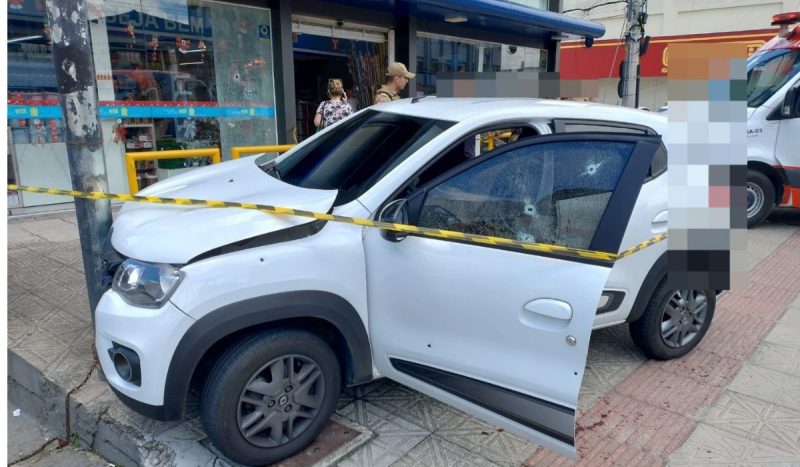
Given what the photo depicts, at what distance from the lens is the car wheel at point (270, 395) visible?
248 centimetres

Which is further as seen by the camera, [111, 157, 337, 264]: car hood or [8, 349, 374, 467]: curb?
[8, 349, 374, 467]: curb

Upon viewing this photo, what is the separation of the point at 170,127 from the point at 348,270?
672cm

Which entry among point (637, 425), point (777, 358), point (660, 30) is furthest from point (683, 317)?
point (660, 30)

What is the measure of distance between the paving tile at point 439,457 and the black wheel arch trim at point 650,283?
143 centimetres

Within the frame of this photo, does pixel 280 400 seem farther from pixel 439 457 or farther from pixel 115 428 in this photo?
pixel 115 428

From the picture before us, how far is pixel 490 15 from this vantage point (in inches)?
409

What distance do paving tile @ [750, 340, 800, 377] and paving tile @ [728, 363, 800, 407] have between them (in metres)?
0.08

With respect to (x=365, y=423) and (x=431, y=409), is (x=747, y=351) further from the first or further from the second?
(x=365, y=423)

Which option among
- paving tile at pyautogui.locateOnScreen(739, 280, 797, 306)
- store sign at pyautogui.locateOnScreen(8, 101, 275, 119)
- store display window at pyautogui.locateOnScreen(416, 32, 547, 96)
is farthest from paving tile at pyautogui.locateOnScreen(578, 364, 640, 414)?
store display window at pyautogui.locateOnScreen(416, 32, 547, 96)

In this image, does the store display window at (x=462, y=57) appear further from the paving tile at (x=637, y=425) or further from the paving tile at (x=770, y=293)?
the paving tile at (x=637, y=425)

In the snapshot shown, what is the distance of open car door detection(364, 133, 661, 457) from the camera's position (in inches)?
91.0

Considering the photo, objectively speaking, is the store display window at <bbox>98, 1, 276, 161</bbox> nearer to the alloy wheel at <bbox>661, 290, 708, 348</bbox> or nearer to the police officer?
the police officer

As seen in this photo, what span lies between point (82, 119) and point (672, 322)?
12.7ft

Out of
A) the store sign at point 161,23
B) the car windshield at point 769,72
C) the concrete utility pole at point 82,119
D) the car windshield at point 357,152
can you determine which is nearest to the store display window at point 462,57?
the store sign at point 161,23
